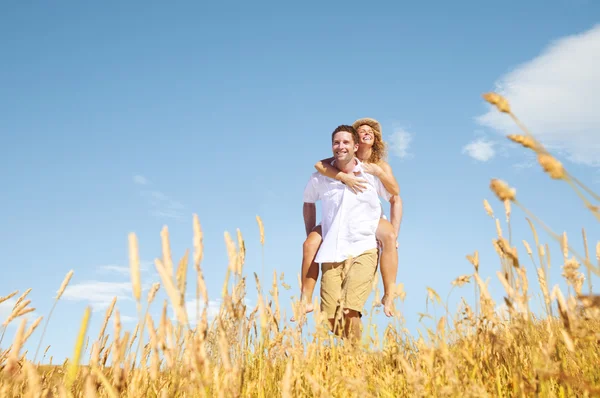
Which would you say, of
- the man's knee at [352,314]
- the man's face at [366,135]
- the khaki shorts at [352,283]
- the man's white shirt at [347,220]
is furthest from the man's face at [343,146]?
the man's knee at [352,314]

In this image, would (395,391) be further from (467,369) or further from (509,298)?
(509,298)

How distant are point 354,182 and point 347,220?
15.5 inches

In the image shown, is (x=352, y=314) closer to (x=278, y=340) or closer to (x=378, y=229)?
(x=378, y=229)

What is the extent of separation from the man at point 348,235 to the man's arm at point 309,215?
0.26 metres

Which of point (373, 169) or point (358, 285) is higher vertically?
point (373, 169)

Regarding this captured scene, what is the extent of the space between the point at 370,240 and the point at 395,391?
257cm

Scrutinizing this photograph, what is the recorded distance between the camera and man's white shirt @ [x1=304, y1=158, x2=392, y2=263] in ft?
16.0

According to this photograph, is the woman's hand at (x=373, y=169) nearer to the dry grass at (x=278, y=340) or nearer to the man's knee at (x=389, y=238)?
the man's knee at (x=389, y=238)

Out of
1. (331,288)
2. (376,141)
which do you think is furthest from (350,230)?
(376,141)

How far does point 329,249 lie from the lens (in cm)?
492

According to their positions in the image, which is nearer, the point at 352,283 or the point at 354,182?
the point at 352,283

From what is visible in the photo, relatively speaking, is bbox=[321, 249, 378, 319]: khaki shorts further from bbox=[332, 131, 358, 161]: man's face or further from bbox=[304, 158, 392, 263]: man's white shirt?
Result: bbox=[332, 131, 358, 161]: man's face

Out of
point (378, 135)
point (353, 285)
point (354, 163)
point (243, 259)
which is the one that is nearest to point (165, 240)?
point (243, 259)

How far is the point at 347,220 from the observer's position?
16.1 feet
